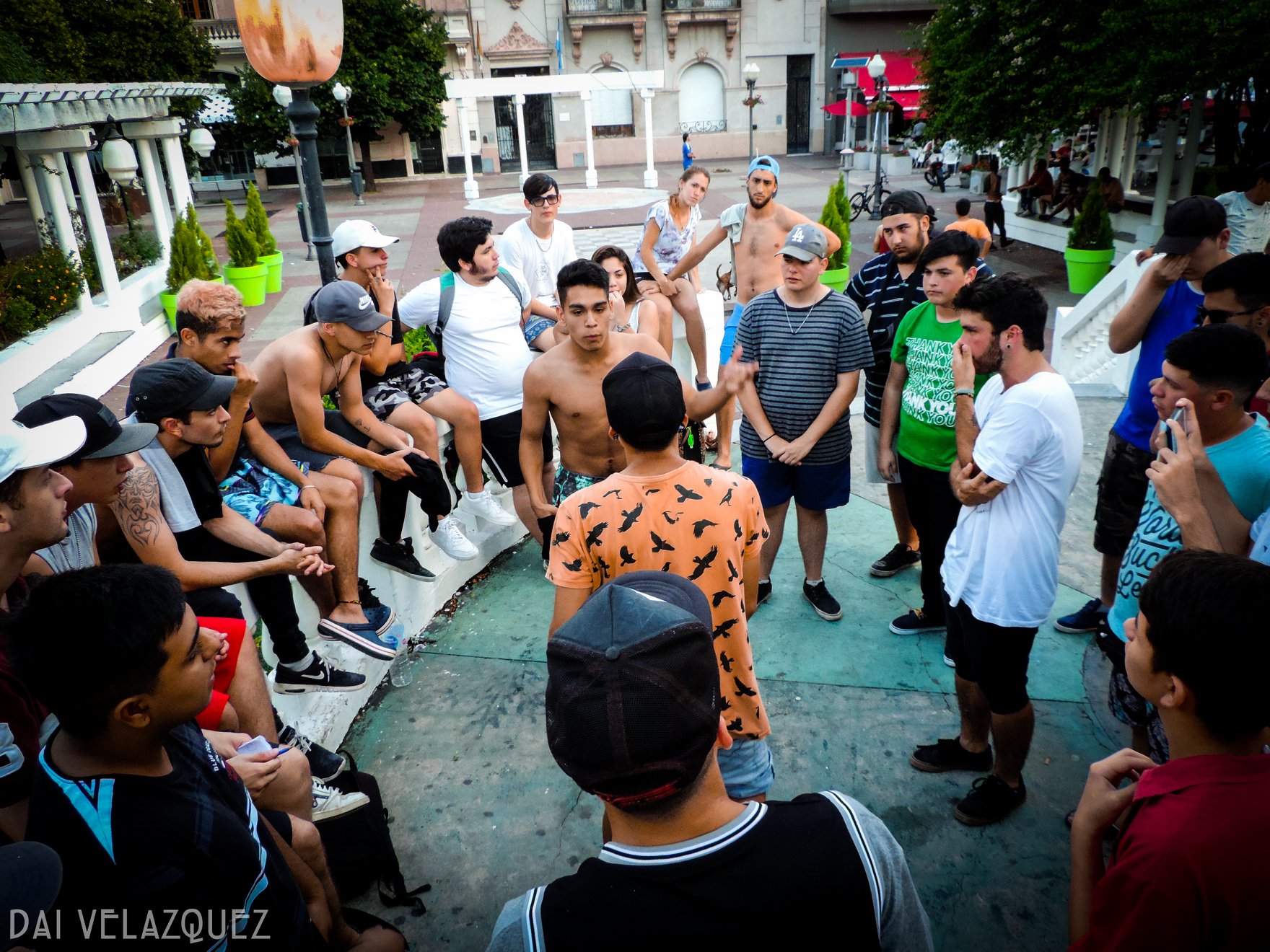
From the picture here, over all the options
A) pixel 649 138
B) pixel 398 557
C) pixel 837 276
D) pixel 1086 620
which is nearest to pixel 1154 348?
pixel 1086 620

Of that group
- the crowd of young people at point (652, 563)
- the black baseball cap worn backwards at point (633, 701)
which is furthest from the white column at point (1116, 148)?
the black baseball cap worn backwards at point (633, 701)

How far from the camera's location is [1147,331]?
3.87 metres

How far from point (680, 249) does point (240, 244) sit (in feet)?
31.3

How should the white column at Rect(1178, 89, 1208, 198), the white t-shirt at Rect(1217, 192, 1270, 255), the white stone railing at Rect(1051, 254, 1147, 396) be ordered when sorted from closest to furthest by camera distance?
the white t-shirt at Rect(1217, 192, 1270, 255) < the white stone railing at Rect(1051, 254, 1147, 396) < the white column at Rect(1178, 89, 1208, 198)

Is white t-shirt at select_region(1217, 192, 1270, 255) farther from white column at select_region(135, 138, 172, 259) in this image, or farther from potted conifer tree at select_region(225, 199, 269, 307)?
white column at select_region(135, 138, 172, 259)

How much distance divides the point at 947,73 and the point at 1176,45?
140 inches

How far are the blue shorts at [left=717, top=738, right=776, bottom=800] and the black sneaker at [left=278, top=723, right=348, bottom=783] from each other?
4.92 feet

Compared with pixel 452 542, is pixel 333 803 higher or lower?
lower

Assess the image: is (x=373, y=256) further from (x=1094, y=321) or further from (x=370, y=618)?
(x=1094, y=321)

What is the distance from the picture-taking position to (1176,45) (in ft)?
31.5

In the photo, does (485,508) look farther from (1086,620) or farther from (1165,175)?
(1165,175)

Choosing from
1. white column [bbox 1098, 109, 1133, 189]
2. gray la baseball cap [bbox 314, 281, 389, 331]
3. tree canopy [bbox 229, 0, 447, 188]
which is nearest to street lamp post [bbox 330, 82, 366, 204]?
tree canopy [bbox 229, 0, 447, 188]

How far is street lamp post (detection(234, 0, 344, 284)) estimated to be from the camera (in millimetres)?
4070

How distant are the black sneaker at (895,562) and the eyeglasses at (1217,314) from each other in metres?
1.98
